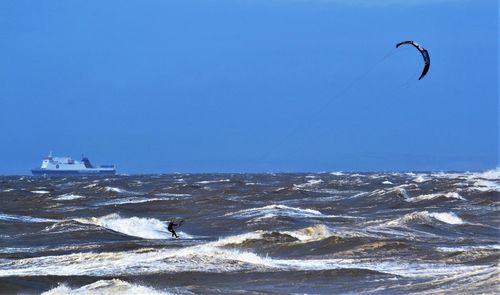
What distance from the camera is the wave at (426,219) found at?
3425 centimetres

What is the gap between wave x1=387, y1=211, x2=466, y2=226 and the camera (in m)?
34.2

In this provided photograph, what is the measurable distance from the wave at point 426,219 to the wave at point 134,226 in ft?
23.5

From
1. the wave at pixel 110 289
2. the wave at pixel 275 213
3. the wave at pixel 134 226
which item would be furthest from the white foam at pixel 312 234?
the wave at pixel 110 289

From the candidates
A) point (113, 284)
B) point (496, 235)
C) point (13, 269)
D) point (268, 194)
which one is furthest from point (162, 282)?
point (268, 194)

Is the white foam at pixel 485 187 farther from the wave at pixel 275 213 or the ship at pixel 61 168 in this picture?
the ship at pixel 61 168

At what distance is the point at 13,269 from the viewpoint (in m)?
21.9

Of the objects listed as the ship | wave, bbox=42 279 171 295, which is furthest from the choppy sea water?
the ship

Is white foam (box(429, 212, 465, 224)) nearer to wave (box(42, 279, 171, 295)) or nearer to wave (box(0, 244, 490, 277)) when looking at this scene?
wave (box(0, 244, 490, 277))

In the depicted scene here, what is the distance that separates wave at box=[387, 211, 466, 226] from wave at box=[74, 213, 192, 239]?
282 inches

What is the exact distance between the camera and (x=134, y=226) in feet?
121

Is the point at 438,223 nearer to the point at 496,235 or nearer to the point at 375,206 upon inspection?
the point at 496,235

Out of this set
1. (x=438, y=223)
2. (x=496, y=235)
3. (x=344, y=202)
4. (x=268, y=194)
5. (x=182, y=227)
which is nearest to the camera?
(x=496, y=235)

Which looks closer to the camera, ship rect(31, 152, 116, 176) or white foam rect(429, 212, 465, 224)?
white foam rect(429, 212, 465, 224)

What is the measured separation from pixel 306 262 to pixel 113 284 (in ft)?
22.7
